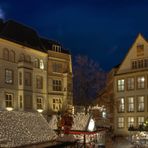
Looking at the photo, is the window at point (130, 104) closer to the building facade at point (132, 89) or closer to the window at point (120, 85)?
the building facade at point (132, 89)

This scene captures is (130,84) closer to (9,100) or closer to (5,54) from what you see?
(9,100)

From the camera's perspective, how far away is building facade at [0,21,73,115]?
47406 mm

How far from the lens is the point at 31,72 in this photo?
5122 cm

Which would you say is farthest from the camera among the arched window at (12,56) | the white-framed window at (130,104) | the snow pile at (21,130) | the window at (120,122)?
the window at (120,122)

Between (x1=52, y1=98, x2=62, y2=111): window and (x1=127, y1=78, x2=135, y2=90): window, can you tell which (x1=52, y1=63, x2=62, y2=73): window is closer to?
(x1=52, y1=98, x2=62, y2=111): window

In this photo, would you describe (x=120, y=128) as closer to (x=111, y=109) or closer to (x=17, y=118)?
(x=111, y=109)

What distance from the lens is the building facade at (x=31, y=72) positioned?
1866 inches

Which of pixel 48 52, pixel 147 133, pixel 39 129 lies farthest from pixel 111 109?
pixel 39 129

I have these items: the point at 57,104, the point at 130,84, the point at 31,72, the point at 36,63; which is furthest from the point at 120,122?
the point at 31,72

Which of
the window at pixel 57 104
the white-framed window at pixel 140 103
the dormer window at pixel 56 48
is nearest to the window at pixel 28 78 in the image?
the window at pixel 57 104

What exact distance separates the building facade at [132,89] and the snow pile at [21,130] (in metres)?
54.7

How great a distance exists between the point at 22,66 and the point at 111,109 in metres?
21.8

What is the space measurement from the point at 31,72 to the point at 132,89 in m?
18.2

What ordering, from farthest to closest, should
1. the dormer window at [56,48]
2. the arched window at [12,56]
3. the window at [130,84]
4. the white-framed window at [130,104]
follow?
the window at [130,84]
the white-framed window at [130,104]
the dormer window at [56,48]
the arched window at [12,56]
